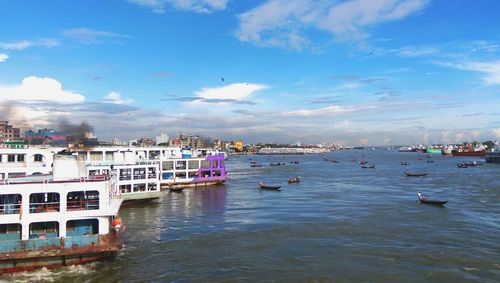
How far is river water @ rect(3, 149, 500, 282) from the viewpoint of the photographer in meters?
27.2

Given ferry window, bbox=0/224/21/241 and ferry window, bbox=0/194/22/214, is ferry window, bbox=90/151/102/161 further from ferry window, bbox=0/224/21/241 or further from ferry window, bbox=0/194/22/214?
ferry window, bbox=0/224/21/241

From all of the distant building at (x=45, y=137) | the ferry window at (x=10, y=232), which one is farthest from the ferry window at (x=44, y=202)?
the distant building at (x=45, y=137)

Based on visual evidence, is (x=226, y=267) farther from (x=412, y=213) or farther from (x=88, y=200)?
(x=412, y=213)

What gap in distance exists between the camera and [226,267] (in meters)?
29.0

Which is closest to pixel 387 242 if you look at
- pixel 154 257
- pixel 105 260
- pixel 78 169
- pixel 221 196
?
pixel 154 257

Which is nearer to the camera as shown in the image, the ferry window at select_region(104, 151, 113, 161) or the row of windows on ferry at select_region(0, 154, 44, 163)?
the row of windows on ferry at select_region(0, 154, 44, 163)

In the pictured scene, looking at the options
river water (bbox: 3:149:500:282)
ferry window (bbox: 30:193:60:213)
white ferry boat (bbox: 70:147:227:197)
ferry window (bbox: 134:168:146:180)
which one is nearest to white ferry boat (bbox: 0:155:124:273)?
ferry window (bbox: 30:193:60:213)

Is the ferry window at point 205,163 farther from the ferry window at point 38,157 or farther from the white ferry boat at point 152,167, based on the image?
the ferry window at point 38,157

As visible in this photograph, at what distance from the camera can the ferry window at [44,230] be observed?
26.5 m

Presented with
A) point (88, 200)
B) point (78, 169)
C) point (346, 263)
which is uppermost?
point (78, 169)

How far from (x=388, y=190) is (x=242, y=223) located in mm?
39808

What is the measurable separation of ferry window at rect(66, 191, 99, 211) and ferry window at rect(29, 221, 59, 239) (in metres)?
1.55

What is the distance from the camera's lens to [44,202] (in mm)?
27062

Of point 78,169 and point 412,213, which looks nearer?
point 78,169
